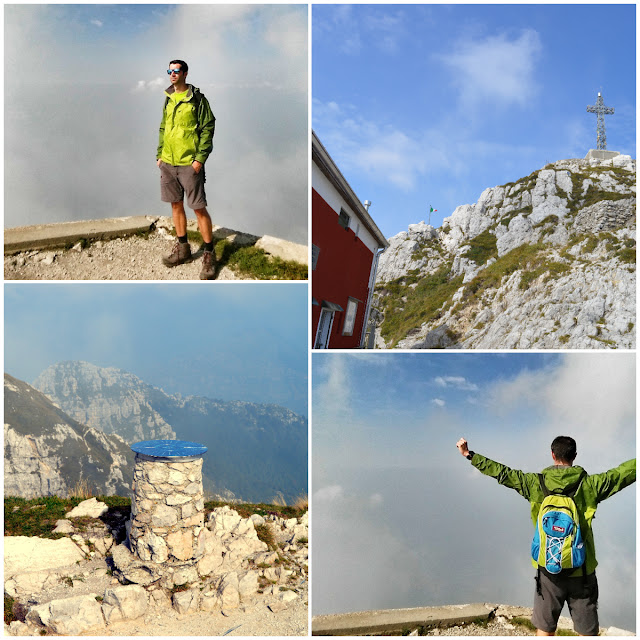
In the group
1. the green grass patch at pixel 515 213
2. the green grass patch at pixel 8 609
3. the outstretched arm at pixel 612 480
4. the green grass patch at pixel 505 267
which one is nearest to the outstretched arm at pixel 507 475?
the outstretched arm at pixel 612 480

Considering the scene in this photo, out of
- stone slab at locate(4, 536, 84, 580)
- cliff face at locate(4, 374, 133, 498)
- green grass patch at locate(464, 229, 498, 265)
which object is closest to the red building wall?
cliff face at locate(4, 374, 133, 498)

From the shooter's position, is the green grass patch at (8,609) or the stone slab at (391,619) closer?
the stone slab at (391,619)

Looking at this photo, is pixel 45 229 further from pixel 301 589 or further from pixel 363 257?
pixel 363 257

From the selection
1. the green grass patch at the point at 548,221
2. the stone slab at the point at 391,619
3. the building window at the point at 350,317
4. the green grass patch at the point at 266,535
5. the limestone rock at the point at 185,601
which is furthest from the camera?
the green grass patch at the point at 548,221

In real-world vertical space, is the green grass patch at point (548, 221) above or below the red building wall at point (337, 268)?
above

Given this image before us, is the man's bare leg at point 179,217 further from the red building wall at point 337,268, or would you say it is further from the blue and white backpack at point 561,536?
the blue and white backpack at point 561,536

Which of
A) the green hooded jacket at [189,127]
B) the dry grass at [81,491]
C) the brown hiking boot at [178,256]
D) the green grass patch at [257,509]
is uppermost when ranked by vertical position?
the green hooded jacket at [189,127]
